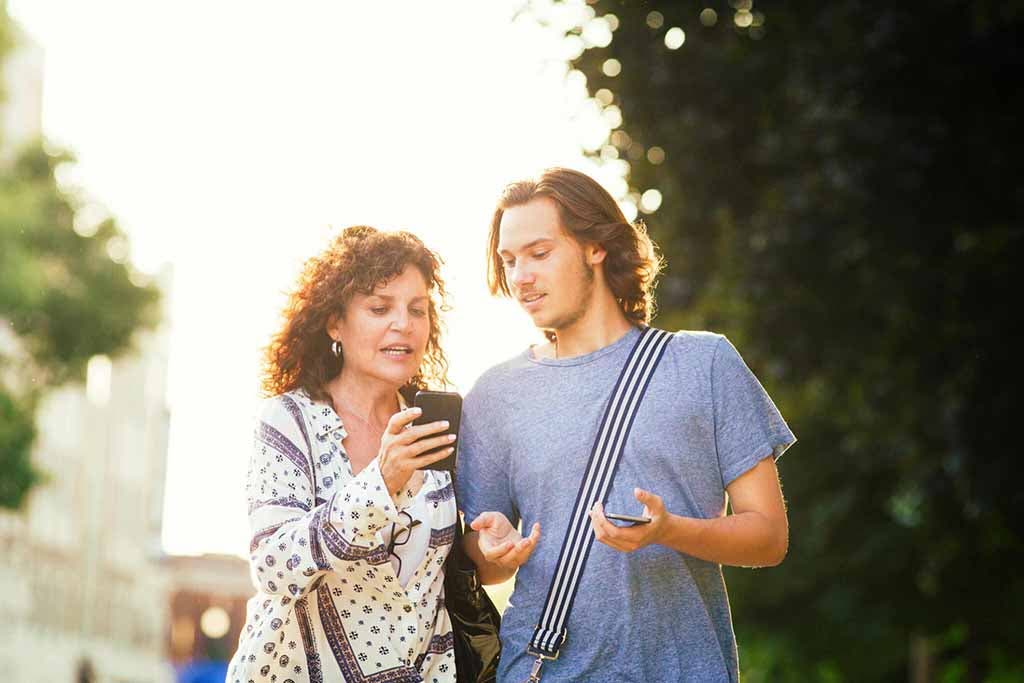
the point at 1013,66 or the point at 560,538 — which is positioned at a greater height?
the point at 1013,66

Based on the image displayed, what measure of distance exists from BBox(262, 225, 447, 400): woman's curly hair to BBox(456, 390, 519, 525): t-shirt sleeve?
0.33 m

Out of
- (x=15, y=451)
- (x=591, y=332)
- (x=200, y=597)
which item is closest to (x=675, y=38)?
(x=591, y=332)

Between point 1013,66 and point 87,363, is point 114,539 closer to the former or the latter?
point 87,363

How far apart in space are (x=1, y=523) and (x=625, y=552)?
41.2 m

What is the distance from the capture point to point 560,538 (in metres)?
5.00

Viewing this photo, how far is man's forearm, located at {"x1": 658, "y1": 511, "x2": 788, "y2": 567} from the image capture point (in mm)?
4617

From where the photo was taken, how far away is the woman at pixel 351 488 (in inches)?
186

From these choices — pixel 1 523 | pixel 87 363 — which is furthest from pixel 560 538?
pixel 1 523

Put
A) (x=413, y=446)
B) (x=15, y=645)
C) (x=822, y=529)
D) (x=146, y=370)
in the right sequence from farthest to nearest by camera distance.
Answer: (x=146, y=370) → (x=15, y=645) → (x=822, y=529) → (x=413, y=446)

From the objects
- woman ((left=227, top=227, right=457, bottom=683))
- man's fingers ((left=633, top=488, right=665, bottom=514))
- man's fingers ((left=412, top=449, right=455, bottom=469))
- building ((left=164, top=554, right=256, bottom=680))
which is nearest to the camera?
man's fingers ((left=633, top=488, right=665, bottom=514))

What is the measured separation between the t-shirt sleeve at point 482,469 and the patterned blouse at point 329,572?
0.15m

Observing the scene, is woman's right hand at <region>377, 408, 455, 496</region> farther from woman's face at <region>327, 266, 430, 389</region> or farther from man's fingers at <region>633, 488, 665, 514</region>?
man's fingers at <region>633, 488, 665, 514</region>

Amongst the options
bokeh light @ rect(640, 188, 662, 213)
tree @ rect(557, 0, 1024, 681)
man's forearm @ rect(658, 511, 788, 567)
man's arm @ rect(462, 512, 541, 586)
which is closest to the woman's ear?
man's arm @ rect(462, 512, 541, 586)

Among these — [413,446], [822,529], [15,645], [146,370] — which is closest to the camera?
[413,446]
